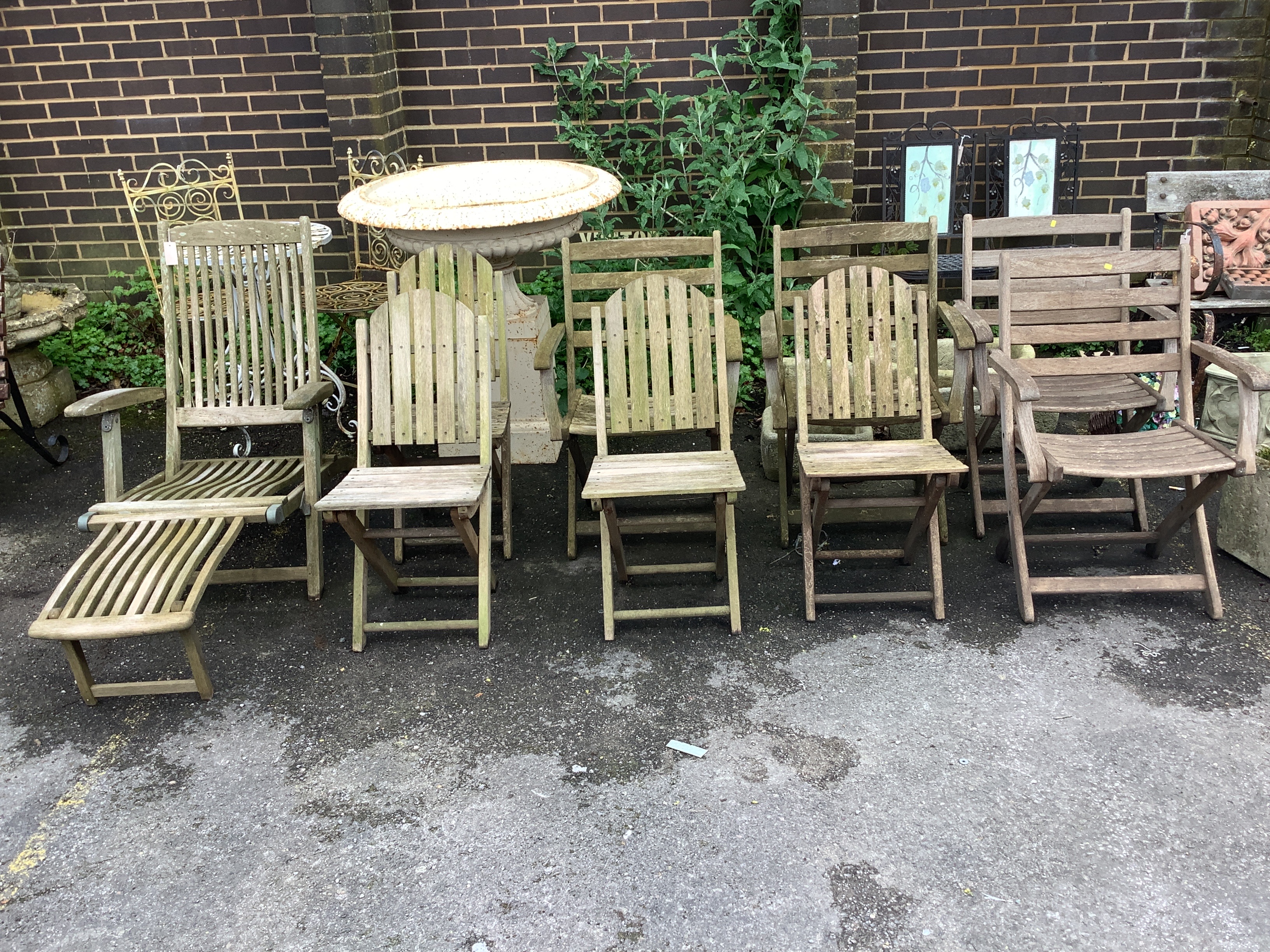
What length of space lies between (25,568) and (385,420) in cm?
196

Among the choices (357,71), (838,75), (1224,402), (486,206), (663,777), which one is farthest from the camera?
(357,71)

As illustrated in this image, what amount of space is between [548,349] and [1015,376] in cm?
187

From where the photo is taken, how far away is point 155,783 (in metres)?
3.14

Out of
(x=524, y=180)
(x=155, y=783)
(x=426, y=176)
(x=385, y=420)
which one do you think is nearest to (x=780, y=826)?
(x=155, y=783)

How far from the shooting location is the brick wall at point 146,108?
6242 mm

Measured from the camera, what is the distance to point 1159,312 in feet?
13.8

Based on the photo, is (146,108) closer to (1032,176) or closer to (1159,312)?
(1032,176)

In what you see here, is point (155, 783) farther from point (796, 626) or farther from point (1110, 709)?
point (1110, 709)

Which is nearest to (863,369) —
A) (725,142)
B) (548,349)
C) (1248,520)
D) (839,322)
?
(839,322)

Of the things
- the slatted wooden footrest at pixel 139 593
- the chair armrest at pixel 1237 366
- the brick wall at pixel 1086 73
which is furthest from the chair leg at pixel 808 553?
the brick wall at pixel 1086 73

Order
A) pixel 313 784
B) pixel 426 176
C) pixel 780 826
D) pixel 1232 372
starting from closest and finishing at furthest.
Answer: pixel 780 826
pixel 313 784
pixel 1232 372
pixel 426 176

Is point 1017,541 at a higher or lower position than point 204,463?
lower

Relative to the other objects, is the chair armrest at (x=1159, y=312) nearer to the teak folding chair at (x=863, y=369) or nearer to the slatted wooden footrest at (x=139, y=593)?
the teak folding chair at (x=863, y=369)

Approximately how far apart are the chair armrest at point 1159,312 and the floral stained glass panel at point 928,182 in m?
2.00
